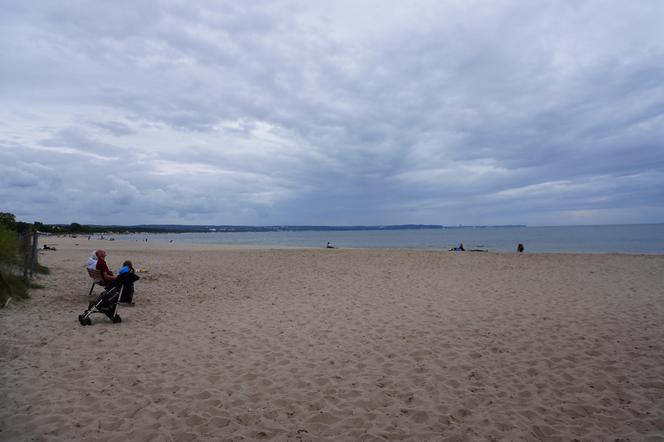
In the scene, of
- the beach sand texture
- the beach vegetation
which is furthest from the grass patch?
the beach sand texture

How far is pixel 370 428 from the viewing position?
388 cm

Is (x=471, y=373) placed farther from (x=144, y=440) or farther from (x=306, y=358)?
(x=144, y=440)

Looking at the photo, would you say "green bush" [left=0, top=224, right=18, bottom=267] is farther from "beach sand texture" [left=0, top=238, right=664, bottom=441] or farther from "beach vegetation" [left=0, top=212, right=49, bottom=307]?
"beach sand texture" [left=0, top=238, right=664, bottom=441]

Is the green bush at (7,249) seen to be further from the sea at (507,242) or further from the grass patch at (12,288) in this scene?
the sea at (507,242)

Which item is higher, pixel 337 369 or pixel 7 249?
pixel 7 249

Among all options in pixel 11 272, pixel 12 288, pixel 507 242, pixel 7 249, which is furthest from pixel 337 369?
pixel 507 242

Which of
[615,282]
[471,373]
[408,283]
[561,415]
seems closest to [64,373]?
[471,373]

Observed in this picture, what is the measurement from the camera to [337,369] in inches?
210

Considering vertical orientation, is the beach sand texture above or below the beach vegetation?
below

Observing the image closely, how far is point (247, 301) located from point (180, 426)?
6.42 metres

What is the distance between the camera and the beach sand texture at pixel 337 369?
3904mm

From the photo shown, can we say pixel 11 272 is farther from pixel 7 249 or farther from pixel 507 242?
pixel 507 242

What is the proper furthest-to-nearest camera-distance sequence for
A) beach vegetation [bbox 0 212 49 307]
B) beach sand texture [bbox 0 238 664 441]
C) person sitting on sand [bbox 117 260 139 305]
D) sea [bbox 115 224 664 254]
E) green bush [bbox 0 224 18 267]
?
sea [bbox 115 224 664 254] < green bush [bbox 0 224 18 267] < beach vegetation [bbox 0 212 49 307] < person sitting on sand [bbox 117 260 139 305] < beach sand texture [bbox 0 238 664 441]

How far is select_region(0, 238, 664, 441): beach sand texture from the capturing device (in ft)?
12.8
